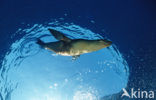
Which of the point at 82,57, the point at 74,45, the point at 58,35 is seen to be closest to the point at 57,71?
the point at 82,57

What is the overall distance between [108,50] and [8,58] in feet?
13.3

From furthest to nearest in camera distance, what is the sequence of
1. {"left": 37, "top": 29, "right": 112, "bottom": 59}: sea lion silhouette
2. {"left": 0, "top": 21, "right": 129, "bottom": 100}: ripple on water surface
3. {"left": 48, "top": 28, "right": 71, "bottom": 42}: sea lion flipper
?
{"left": 0, "top": 21, "right": 129, "bottom": 100}: ripple on water surface
{"left": 48, "top": 28, "right": 71, "bottom": 42}: sea lion flipper
{"left": 37, "top": 29, "right": 112, "bottom": 59}: sea lion silhouette

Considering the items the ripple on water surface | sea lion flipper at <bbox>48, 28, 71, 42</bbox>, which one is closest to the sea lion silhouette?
sea lion flipper at <bbox>48, 28, 71, 42</bbox>

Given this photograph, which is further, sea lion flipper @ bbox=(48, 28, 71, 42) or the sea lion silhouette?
sea lion flipper @ bbox=(48, 28, 71, 42)

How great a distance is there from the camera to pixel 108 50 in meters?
6.88

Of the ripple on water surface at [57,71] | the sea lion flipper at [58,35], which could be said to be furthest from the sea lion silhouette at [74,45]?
the ripple on water surface at [57,71]

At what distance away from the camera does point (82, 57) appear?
699 cm

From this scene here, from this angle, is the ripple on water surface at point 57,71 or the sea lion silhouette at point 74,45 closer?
the sea lion silhouette at point 74,45

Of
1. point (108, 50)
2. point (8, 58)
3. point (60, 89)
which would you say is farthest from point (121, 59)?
point (8, 58)

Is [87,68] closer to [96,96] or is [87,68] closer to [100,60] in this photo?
[100,60]

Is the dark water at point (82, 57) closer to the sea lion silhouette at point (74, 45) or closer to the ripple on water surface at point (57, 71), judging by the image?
the ripple on water surface at point (57, 71)

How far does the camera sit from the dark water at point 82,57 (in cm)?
602

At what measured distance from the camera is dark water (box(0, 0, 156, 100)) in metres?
6.02

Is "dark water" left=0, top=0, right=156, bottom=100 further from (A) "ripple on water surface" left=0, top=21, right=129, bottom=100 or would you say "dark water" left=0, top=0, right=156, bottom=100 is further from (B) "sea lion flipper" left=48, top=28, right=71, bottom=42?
(B) "sea lion flipper" left=48, top=28, right=71, bottom=42
